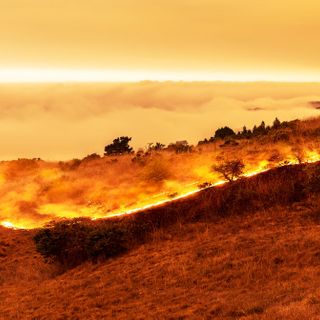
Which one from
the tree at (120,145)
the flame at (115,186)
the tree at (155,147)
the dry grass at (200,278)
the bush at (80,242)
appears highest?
the tree at (120,145)

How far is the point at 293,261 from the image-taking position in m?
11.4

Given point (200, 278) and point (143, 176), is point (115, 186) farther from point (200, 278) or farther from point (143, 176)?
point (200, 278)

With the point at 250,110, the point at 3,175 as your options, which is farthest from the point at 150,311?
the point at 250,110

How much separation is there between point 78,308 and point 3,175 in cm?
1683

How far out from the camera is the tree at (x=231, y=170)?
60.6ft

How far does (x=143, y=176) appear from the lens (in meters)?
21.5

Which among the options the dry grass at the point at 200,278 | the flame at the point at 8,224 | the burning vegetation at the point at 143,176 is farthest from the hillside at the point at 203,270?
the burning vegetation at the point at 143,176

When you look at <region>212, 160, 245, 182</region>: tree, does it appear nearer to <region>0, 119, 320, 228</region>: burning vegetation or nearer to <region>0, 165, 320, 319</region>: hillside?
<region>0, 119, 320, 228</region>: burning vegetation

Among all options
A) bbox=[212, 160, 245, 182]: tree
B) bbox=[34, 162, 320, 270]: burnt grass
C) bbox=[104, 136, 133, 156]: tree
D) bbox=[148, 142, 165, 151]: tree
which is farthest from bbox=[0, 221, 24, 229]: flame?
bbox=[104, 136, 133, 156]: tree

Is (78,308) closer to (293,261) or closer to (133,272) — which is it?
(133,272)

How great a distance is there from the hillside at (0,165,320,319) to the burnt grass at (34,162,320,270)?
0.05 m

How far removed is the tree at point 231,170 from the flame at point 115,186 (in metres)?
0.40

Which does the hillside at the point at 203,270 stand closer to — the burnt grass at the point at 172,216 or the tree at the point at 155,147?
the burnt grass at the point at 172,216

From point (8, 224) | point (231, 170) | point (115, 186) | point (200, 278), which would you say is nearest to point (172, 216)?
point (231, 170)
